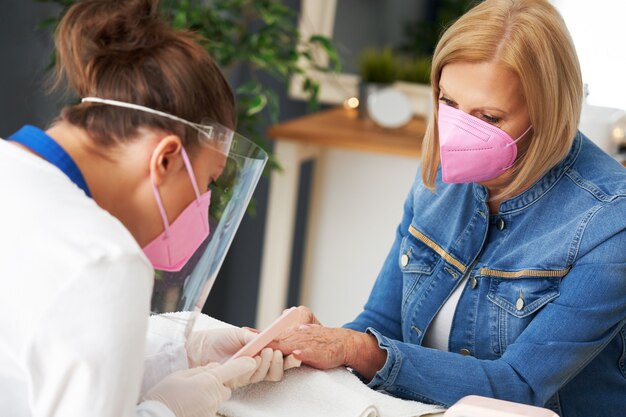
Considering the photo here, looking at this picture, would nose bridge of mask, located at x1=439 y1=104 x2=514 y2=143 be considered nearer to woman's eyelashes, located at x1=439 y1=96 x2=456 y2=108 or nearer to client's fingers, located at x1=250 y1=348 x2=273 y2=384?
woman's eyelashes, located at x1=439 y1=96 x2=456 y2=108

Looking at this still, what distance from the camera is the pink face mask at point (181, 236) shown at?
3.75ft

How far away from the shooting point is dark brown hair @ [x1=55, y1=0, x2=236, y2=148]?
1071 millimetres

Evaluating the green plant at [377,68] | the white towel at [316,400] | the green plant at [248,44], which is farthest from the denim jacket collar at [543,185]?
the green plant at [377,68]

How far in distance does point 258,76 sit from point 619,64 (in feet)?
4.58

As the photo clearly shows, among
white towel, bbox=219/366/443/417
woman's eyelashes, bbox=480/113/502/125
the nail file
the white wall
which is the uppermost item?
woman's eyelashes, bbox=480/113/502/125

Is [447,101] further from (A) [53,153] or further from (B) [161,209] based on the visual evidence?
(A) [53,153]

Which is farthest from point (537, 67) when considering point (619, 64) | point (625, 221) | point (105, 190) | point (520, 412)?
point (619, 64)

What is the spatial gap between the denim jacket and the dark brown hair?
51 centimetres

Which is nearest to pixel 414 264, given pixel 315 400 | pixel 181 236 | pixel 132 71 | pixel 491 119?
pixel 491 119

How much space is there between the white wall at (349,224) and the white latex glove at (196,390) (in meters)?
1.91

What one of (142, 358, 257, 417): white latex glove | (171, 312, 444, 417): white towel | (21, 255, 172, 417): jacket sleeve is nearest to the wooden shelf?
(171, 312, 444, 417): white towel

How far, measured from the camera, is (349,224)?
320cm

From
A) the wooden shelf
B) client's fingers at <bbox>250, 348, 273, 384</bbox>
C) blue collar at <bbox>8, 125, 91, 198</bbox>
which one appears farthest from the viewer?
the wooden shelf

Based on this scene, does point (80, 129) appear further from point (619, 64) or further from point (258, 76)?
point (619, 64)
